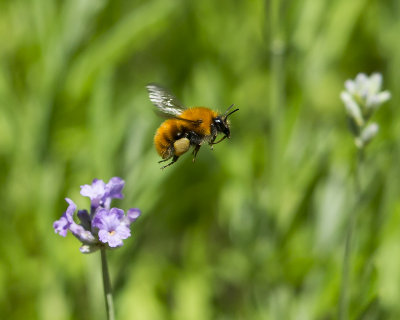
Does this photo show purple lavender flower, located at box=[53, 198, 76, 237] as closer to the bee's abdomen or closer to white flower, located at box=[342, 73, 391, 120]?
the bee's abdomen

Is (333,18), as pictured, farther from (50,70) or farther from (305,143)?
(50,70)

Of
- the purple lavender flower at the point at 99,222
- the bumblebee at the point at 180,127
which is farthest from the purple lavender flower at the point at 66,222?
the bumblebee at the point at 180,127

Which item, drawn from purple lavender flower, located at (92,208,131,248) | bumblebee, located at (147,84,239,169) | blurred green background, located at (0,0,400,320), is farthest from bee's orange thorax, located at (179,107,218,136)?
purple lavender flower, located at (92,208,131,248)

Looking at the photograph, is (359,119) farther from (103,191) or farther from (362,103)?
(103,191)

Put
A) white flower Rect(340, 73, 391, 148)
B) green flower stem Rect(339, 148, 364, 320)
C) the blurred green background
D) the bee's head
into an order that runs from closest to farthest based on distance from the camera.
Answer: green flower stem Rect(339, 148, 364, 320) → white flower Rect(340, 73, 391, 148) → the bee's head → the blurred green background

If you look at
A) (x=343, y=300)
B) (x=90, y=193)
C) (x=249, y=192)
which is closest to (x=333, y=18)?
(x=249, y=192)
